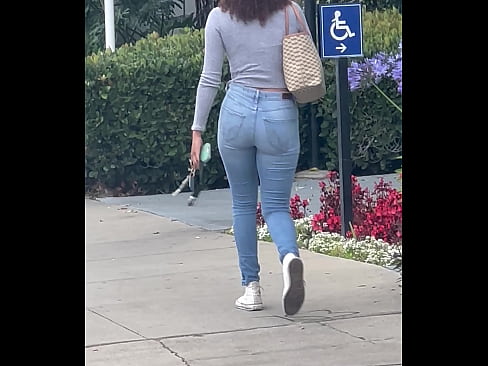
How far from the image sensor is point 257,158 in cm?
542

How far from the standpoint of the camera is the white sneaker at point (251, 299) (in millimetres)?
5539

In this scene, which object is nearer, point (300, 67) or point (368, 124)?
point (300, 67)

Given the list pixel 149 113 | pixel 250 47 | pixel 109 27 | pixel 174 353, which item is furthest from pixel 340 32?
pixel 109 27

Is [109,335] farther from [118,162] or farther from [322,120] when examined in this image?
[322,120]

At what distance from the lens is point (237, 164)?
5.42 metres

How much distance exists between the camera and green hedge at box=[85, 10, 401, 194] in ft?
35.1

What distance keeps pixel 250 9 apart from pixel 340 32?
207 centimetres

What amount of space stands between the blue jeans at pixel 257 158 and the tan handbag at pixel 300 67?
0.11 m

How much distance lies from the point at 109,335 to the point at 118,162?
5809mm

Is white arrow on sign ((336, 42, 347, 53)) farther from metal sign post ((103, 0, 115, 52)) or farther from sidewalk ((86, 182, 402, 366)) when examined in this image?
metal sign post ((103, 0, 115, 52))

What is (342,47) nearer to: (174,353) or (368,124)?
Result: (174,353)

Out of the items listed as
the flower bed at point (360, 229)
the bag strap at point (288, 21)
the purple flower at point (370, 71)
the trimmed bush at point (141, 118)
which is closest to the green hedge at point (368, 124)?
the trimmed bush at point (141, 118)

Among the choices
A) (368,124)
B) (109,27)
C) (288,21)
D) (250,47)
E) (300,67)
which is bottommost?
(368,124)
